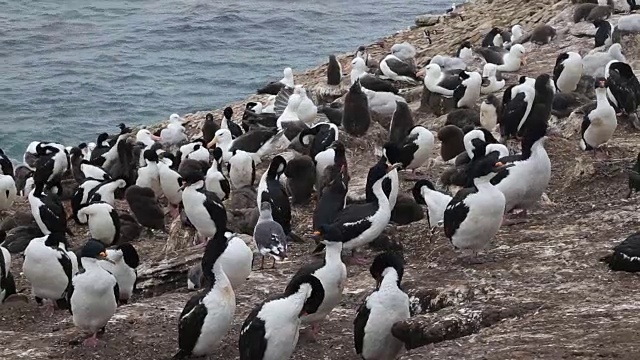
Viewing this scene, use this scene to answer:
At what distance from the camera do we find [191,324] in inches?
352

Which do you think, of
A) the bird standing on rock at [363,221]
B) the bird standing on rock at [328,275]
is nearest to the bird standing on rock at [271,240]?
the bird standing on rock at [363,221]

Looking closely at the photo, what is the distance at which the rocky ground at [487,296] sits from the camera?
26.4ft

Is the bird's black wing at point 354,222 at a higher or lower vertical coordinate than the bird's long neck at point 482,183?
lower

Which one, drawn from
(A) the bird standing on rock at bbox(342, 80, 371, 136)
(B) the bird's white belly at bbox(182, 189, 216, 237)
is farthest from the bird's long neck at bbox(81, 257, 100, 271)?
(A) the bird standing on rock at bbox(342, 80, 371, 136)

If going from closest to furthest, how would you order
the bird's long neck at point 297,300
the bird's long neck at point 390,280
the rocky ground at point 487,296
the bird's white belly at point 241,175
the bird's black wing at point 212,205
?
the rocky ground at point 487,296 → the bird's long neck at point 297,300 → the bird's long neck at point 390,280 → the bird's black wing at point 212,205 → the bird's white belly at point 241,175

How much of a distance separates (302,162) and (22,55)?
2924cm

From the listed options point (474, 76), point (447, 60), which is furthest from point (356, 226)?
point (447, 60)

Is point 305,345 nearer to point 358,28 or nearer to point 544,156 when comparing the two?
point 544,156

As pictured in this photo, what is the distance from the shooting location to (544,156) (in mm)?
12172

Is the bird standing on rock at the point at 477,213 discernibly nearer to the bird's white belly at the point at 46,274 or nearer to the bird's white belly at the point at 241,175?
the bird's white belly at the point at 46,274

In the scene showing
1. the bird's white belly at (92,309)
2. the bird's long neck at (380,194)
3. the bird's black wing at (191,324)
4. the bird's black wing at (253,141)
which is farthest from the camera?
the bird's black wing at (253,141)

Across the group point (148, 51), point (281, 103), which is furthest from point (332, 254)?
point (148, 51)

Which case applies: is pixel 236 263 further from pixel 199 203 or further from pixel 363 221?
pixel 199 203

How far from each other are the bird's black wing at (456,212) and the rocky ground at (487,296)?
0.42m
